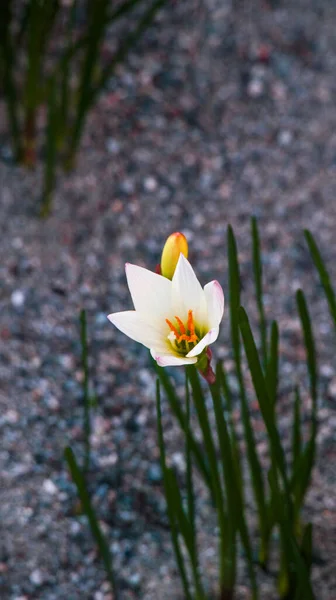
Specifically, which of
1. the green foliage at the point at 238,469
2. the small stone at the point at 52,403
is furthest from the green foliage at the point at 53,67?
the green foliage at the point at 238,469

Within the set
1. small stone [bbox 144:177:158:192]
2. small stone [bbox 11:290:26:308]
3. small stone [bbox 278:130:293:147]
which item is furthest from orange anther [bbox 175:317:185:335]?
small stone [bbox 278:130:293:147]

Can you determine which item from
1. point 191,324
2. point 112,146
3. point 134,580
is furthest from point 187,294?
point 112,146

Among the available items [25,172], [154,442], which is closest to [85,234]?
[25,172]

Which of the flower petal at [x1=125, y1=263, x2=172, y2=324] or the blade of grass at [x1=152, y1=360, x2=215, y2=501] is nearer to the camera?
the flower petal at [x1=125, y1=263, x2=172, y2=324]

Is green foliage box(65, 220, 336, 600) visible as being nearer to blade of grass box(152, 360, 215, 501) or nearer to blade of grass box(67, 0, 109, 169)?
blade of grass box(152, 360, 215, 501)

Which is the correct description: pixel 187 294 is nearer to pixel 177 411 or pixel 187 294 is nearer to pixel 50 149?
pixel 177 411

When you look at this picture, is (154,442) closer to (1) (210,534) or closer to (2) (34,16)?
(1) (210,534)

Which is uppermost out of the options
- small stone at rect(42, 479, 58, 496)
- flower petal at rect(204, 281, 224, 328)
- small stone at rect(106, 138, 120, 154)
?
small stone at rect(106, 138, 120, 154)

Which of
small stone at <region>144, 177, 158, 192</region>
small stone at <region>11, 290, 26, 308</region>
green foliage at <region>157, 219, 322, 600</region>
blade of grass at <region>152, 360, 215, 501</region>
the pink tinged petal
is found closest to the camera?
the pink tinged petal

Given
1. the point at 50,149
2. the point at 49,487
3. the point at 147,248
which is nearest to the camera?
the point at 49,487
